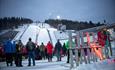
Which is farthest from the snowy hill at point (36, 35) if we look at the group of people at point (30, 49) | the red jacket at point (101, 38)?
the red jacket at point (101, 38)

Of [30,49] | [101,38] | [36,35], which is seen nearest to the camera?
[101,38]

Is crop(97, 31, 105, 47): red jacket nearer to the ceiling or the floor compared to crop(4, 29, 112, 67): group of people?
nearer to the ceiling

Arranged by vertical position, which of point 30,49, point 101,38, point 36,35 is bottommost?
point 30,49

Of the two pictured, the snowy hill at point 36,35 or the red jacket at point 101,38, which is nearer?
the red jacket at point 101,38

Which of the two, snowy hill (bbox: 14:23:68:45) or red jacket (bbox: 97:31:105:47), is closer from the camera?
red jacket (bbox: 97:31:105:47)

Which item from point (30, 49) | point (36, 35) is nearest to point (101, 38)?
point (30, 49)

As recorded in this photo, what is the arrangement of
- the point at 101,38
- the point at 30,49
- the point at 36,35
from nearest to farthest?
the point at 101,38 → the point at 30,49 → the point at 36,35

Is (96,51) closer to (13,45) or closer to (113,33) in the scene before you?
(113,33)

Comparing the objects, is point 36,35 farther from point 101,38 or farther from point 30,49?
point 101,38

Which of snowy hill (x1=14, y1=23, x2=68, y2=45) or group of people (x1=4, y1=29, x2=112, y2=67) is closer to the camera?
group of people (x1=4, y1=29, x2=112, y2=67)

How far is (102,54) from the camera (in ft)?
22.0

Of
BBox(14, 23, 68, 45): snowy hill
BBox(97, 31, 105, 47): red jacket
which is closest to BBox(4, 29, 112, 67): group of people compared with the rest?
BBox(97, 31, 105, 47): red jacket

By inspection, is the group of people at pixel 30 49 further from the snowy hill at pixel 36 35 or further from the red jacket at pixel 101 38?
the snowy hill at pixel 36 35

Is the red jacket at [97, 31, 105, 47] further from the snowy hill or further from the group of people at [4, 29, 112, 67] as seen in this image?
the snowy hill
